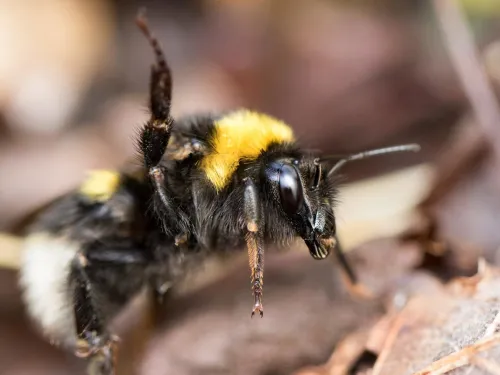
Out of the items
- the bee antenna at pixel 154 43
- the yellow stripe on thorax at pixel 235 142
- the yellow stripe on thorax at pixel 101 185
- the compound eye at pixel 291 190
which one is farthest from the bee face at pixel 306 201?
the yellow stripe on thorax at pixel 101 185

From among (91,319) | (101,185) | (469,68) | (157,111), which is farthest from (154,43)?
(469,68)

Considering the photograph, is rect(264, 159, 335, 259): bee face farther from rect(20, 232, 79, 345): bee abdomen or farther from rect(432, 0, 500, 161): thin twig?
rect(432, 0, 500, 161): thin twig

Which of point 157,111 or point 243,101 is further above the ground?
point 157,111

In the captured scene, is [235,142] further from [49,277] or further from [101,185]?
[49,277]

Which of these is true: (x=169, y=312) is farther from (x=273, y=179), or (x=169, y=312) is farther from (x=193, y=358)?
(x=273, y=179)

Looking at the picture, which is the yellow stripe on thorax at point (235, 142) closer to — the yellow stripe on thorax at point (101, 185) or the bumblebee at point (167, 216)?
the bumblebee at point (167, 216)
